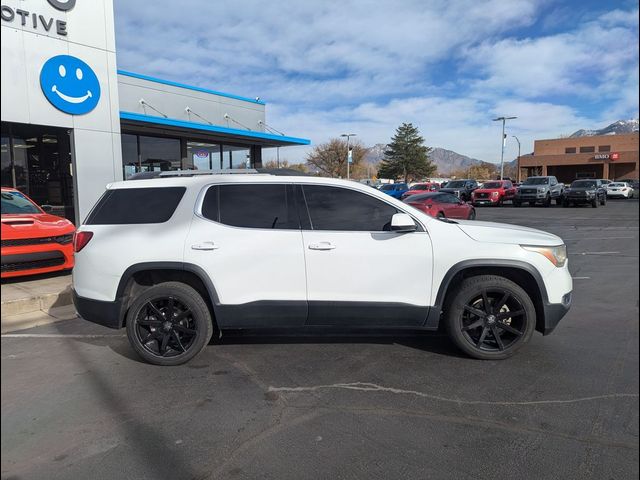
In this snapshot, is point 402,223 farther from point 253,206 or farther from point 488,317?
point 253,206

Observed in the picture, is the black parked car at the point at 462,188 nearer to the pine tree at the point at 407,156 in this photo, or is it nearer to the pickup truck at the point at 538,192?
the pickup truck at the point at 538,192

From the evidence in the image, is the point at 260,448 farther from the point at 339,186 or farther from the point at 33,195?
the point at 33,195

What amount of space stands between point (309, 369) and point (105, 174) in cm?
959

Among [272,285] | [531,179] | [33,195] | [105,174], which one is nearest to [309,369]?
[272,285]

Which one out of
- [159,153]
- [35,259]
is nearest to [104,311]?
[35,259]

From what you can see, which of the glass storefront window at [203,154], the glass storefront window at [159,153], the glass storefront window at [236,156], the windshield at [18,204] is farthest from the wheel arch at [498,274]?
the glass storefront window at [236,156]

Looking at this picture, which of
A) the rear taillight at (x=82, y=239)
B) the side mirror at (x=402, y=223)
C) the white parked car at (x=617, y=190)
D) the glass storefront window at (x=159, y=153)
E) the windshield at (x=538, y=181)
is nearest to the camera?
the side mirror at (x=402, y=223)

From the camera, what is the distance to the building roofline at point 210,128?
15.4 meters

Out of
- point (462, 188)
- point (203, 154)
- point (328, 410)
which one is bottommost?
point (328, 410)

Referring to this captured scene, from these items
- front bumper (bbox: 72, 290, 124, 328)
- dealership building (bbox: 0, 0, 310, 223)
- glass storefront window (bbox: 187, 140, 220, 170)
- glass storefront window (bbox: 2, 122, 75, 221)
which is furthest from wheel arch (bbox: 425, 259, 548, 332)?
glass storefront window (bbox: 187, 140, 220, 170)

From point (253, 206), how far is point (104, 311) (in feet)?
5.82

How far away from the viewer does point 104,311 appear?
4609 mm

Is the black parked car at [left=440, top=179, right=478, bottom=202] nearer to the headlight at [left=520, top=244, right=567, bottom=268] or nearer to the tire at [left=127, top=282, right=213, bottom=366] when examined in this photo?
the headlight at [left=520, top=244, right=567, bottom=268]

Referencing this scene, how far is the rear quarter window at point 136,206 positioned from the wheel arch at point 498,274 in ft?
9.06
